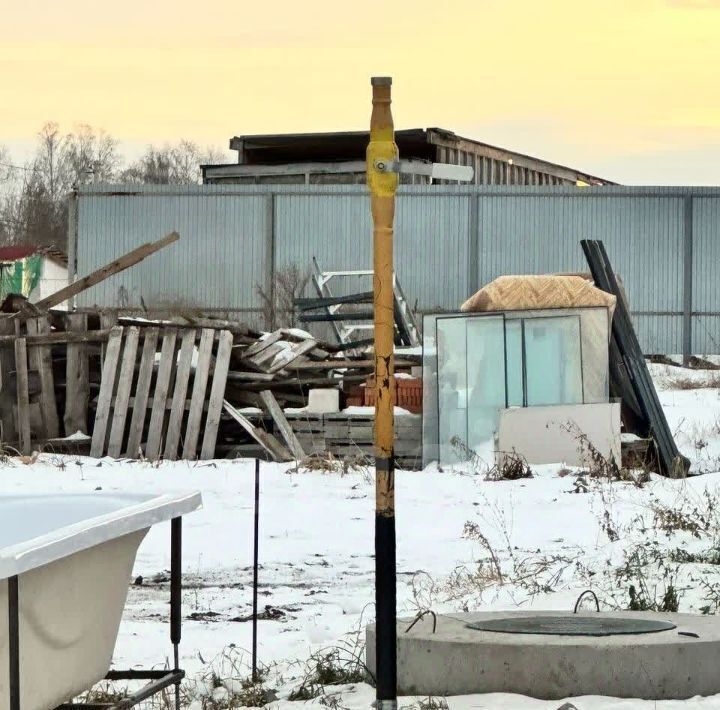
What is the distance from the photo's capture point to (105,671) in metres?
5.07

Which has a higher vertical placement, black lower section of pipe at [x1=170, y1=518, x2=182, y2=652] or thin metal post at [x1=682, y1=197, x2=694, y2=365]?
thin metal post at [x1=682, y1=197, x2=694, y2=365]

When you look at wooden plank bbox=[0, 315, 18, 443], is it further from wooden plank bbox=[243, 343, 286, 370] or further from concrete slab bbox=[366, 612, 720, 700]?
concrete slab bbox=[366, 612, 720, 700]

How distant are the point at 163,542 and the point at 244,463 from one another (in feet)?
11.0

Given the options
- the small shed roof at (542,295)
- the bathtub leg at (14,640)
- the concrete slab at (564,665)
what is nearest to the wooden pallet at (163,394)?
the small shed roof at (542,295)

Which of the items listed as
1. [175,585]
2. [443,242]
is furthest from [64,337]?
[443,242]

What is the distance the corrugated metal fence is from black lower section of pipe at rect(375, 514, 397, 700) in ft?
66.2

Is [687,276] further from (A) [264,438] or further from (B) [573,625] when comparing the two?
(B) [573,625]

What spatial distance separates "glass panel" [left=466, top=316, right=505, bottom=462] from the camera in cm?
1292

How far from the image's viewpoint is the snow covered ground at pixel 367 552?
21.5 ft

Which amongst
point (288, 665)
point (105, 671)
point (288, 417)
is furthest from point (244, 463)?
point (105, 671)

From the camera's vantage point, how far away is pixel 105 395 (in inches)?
543

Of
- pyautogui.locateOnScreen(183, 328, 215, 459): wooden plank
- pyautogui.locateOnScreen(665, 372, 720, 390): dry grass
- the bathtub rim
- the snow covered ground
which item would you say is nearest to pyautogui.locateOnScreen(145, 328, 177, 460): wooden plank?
pyautogui.locateOnScreen(183, 328, 215, 459): wooden plank

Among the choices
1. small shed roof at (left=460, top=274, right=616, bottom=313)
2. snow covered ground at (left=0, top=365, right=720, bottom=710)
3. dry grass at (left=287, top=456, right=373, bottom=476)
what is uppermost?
small shed roof at (left=460, top=274, right=616, bottom=313)

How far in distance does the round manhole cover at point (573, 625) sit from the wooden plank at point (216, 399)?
7799 millimetres
